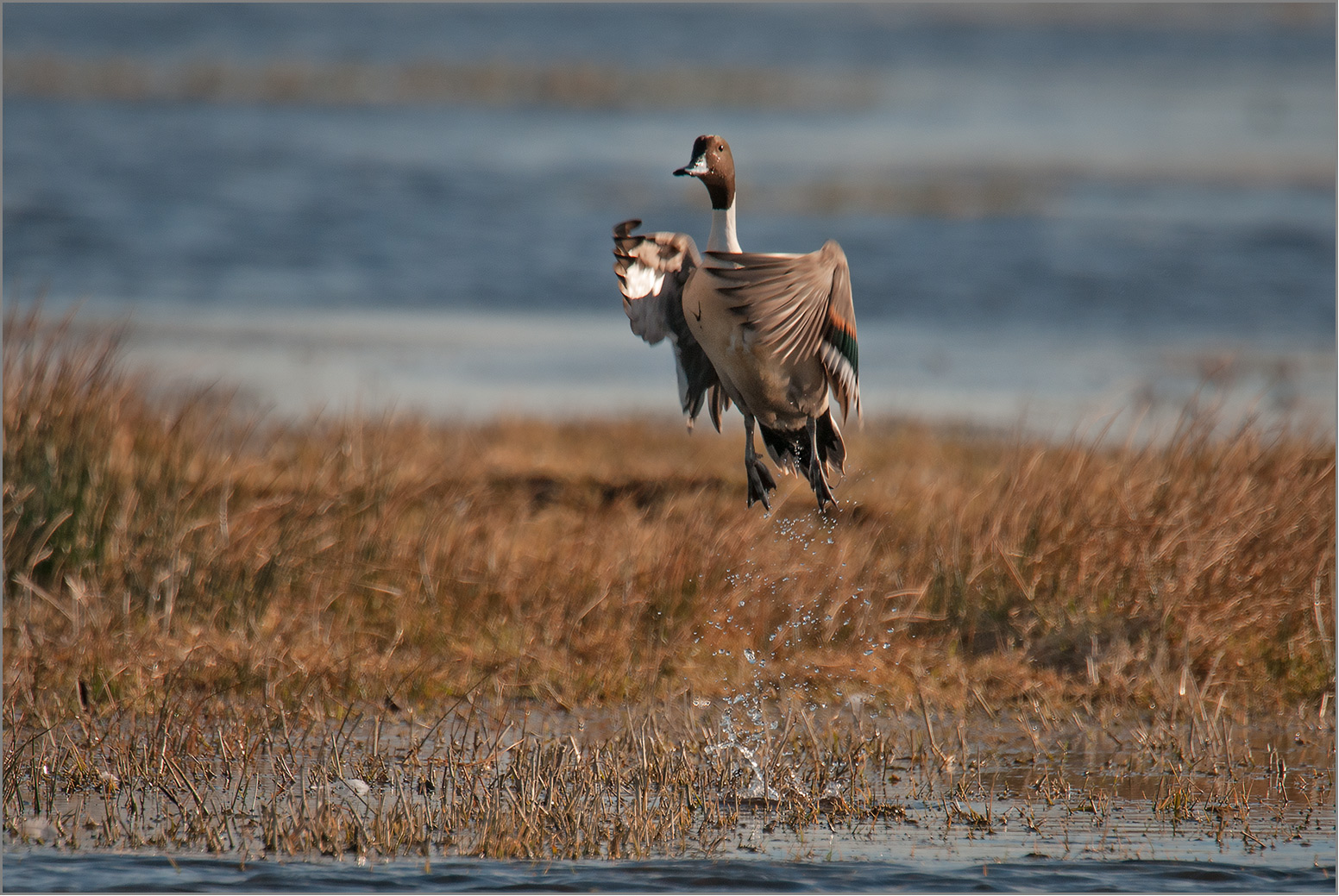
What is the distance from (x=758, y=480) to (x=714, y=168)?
1116 millimetres

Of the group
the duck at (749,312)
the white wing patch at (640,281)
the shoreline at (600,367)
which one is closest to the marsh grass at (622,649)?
the duck at (749,312)

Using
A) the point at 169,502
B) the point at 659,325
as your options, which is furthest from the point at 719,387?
the point at 169,502

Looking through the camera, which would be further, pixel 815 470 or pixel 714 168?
pixel 815 470

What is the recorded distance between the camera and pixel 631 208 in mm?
18609

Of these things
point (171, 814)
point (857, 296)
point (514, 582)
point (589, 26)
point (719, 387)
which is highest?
point (589, 26)

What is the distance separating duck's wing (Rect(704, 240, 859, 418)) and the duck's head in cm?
24

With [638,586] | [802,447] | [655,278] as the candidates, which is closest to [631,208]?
[638,586]

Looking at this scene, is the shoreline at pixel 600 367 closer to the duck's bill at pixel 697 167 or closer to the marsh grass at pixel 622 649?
the marsh grass at pixel 622 649

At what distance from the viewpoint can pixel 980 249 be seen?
17078 millimetres

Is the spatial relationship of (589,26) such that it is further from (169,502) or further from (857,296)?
(169,502)

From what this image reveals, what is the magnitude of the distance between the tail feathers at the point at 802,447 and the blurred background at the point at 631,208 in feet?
11.7

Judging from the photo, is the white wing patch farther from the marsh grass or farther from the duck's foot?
the marsh grass

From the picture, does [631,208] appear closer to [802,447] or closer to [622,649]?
[622,649]

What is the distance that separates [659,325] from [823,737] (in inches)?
73.5
